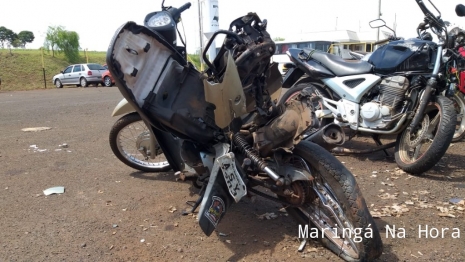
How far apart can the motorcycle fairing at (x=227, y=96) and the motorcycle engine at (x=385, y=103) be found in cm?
241

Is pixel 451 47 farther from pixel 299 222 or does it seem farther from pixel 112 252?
pixel 112 252

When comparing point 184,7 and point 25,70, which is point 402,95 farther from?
point 25,70

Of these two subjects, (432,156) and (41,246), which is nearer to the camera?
(41,246)

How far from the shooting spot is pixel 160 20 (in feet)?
10.6

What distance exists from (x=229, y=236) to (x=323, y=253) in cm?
74

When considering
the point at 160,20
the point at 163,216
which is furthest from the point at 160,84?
the point at 163,216

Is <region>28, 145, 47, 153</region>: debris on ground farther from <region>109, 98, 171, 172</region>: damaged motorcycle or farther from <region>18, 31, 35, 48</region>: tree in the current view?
<region>18, 31, 35, 48</region>: tree

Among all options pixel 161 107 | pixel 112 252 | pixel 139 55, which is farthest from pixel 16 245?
pixel 139 55

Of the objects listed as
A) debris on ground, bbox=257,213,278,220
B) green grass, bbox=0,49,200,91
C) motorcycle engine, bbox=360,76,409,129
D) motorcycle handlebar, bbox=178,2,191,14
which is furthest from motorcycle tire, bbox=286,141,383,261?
green grass, bbox=0,49,200,91

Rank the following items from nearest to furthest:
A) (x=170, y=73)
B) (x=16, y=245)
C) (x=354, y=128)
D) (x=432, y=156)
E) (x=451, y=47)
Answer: (x=16, y=245) → (x=170, y=73) → (x=432, y=156) → (x=451, y=47) → (x=354, y=128)

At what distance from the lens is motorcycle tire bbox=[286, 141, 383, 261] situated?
2463 mm

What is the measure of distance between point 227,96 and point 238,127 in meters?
0.41

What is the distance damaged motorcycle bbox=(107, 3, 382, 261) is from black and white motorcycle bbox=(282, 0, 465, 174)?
1420mm

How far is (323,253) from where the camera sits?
110 inches
